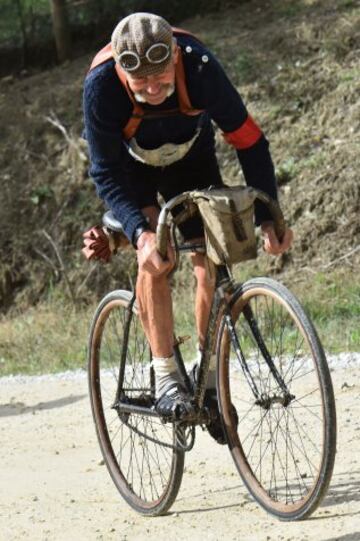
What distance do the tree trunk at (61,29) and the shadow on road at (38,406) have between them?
8.69 metres

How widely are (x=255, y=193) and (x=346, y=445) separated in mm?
1597

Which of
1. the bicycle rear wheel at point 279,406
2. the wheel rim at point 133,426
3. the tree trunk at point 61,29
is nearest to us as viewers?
the bicycle rear wheel at point 279,406

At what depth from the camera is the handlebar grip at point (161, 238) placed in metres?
4.71

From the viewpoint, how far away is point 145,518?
17.4ft

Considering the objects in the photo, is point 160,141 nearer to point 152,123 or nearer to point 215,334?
point 152,123

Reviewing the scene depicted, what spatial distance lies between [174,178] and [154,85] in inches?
25.8

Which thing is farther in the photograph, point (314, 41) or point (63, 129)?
point (63, 129)

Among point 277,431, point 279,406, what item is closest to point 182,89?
point 279,406

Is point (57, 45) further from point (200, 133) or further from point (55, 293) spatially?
point (200, 133)

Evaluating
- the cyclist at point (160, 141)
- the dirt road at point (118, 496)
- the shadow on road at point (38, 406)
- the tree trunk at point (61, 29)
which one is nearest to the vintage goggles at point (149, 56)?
the cyclist at point (160, 141)

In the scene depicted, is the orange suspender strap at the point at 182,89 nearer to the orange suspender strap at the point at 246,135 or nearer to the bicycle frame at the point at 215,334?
the orange suspender strap at the point at 246,135

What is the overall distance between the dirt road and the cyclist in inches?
16.6

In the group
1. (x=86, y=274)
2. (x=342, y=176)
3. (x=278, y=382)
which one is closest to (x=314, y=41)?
(x=342, y=176)

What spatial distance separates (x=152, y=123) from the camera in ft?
16.3
